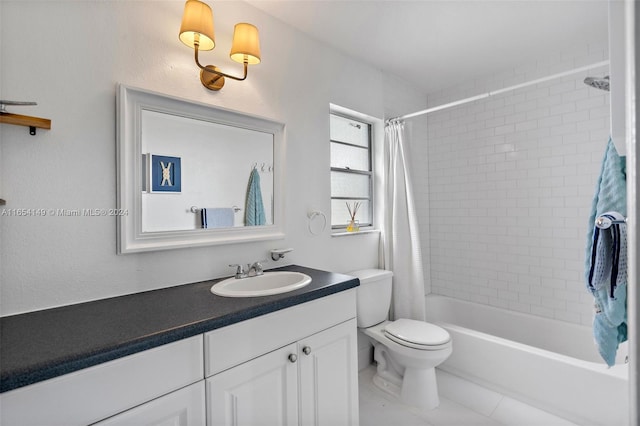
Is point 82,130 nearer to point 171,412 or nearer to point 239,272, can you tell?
point 239,272

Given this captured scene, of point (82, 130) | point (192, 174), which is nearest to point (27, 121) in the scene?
point (82, 130)

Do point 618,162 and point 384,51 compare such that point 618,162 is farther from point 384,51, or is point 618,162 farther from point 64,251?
point 64,251

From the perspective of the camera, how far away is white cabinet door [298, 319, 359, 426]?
1.35 meters

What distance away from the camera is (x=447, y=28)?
2.08 m

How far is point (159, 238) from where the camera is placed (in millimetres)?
1436

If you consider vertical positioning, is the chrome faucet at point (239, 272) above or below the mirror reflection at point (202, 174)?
below

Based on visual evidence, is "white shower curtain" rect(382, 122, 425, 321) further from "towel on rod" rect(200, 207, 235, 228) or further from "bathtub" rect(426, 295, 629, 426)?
"towel on rod" rect(200, 207, 235, 228)

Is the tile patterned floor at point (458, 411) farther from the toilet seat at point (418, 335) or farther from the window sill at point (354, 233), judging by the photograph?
the window sill at point (354, 233)

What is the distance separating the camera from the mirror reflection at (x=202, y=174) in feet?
4.71

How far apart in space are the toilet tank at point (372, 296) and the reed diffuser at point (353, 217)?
0.34 meters

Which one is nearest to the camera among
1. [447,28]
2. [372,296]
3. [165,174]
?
[165,174]

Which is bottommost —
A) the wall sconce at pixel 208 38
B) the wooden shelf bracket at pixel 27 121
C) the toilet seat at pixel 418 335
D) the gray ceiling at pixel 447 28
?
the toilet seat at pixel 418 335

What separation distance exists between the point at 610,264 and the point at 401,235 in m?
1.51

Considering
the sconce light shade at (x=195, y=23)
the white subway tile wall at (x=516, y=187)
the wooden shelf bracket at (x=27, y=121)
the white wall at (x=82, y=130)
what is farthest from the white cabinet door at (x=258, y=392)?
the white subway tile wall at (x=516, y=187)
